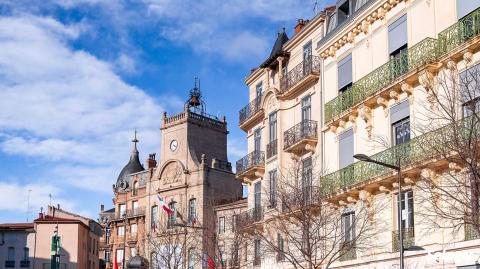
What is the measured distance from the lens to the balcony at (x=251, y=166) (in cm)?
4322

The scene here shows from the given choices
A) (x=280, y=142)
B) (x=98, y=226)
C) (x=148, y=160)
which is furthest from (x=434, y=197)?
(x=98, y=226)

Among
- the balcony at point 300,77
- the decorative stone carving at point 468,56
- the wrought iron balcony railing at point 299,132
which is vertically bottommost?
the wrought iron balcony railing at point 299,132

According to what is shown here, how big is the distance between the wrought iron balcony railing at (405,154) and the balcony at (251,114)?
10.3 meters

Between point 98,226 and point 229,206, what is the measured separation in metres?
31.6

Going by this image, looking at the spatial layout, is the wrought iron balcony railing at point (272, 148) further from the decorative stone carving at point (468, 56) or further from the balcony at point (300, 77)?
the decorative stone carving at point (468, 56)

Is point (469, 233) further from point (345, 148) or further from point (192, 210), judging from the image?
point (192, 210)

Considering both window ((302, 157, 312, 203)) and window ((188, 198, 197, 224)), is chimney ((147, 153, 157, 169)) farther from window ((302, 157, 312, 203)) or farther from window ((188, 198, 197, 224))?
window ((302, 157, 312, 203))

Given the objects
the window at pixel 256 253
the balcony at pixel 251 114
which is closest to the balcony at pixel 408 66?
the balcony at pixel 251 114

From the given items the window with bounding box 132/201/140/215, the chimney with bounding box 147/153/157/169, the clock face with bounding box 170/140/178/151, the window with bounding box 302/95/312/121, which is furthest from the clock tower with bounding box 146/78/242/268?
the window with bounding box 302/95/312/121

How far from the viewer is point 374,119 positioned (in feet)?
103

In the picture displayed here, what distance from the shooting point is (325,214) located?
33344mm

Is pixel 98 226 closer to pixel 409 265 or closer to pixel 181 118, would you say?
pixel 181 118

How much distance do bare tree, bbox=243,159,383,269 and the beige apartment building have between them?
0.40ft

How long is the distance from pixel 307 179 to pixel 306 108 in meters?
4.31
